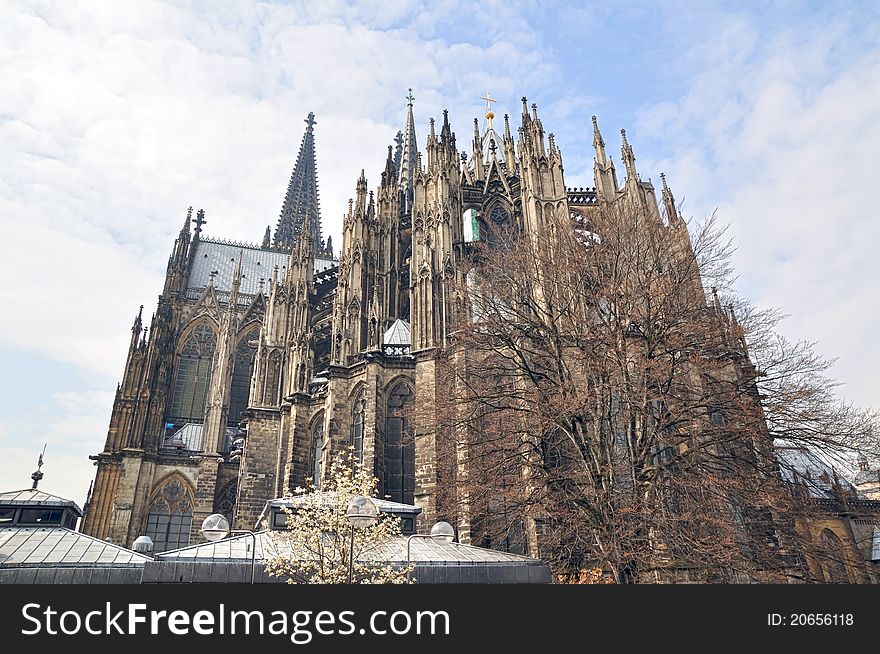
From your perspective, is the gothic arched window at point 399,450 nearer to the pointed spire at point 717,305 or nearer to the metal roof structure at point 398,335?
the metal roof structure at point 398,335

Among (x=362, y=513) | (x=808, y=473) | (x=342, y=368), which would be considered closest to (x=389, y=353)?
(x=342, y=368)

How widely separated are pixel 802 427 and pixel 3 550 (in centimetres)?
2053

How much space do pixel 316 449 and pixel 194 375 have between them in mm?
20892

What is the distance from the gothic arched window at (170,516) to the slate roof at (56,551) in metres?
15.1

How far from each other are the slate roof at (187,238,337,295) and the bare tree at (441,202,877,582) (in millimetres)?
37015

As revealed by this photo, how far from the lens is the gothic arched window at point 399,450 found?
22.3m

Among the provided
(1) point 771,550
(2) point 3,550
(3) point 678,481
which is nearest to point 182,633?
(3) point 678,481

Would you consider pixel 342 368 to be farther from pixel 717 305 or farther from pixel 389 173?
pixel 717 305

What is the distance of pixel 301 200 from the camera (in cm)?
7044

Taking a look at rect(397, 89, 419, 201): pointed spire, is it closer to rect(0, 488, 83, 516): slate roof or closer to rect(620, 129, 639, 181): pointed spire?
rect(620, 129, 639, 181): pointed spire

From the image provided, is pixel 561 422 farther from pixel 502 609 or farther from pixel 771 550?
pixel 502 609

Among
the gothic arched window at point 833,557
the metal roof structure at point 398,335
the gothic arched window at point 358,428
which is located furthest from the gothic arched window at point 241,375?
the gothic arched window at point 833,557

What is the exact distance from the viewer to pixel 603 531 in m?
11.3

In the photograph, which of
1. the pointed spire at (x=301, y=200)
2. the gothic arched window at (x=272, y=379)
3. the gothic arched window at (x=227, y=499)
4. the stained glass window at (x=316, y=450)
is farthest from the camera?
the pointed spire at (x=301, y=200)
